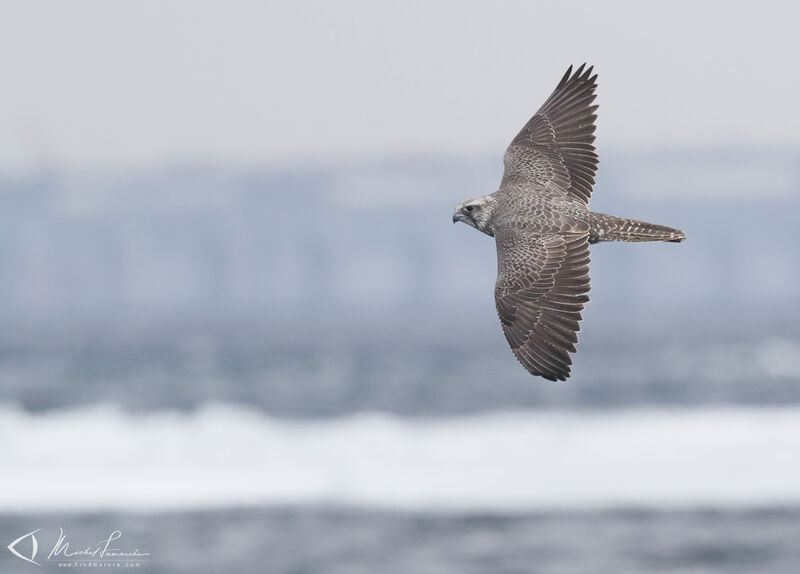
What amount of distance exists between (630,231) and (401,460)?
1917 inches

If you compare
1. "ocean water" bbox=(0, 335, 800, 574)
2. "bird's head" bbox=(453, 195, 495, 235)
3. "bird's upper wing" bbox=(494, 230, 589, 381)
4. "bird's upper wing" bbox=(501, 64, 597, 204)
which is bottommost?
"bird's upper wing" bbox=(494, 230, 589, 381)

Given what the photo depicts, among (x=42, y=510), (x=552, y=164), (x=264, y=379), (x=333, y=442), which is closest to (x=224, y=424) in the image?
(x=333, y=442)

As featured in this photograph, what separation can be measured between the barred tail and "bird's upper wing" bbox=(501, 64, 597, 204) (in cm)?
150

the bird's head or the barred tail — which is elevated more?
the bird's head

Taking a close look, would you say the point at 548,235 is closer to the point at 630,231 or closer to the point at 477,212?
the point at 630,231

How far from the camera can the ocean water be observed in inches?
1553

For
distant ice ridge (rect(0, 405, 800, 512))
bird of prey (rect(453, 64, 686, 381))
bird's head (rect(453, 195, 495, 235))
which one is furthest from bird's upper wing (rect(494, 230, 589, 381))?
distant ice ridge (rect(0, 405, 800, 512))

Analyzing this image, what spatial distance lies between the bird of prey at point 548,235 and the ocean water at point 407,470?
25.0 meters

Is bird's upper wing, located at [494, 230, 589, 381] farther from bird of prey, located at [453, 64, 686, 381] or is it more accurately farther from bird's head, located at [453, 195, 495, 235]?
bird's head, located at [453, 195, 495, 235]

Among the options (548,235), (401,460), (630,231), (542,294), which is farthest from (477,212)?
(401,460)

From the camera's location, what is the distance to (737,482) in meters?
50.9

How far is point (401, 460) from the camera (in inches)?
2349

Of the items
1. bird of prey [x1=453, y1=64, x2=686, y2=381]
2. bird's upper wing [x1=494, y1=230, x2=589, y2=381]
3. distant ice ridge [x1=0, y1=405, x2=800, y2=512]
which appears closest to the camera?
bird's upper wing [x1=494, y1=230, x2=589, y2=381]

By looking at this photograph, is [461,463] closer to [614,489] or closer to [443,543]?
[614,489]
